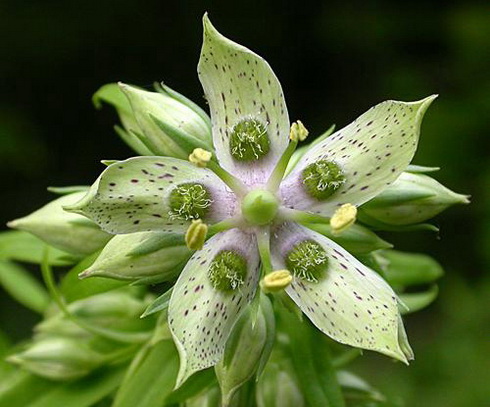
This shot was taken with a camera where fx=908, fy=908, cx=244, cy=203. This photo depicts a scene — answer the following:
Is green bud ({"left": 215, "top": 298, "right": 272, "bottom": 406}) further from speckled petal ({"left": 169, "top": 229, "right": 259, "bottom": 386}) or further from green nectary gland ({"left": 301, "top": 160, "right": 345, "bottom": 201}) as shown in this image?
green nectary gland ({"left": 301, "top": 160, "right": 345, "bottom": 201})

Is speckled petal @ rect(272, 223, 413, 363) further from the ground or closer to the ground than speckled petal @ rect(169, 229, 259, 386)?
closer to the ground

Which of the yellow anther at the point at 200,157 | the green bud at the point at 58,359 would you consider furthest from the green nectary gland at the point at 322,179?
the green bud at the point at 58,359

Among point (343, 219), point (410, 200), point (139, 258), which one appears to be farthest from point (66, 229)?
point (410, 200)

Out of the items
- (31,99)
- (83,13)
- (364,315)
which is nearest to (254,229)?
(364,315)

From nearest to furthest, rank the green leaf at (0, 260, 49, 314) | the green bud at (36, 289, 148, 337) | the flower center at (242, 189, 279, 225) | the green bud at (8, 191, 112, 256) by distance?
the flower center at (242, 189, 279, 225)
the green bud at (8, 191, 112, 256)
the green bud at (36, 289, 148, 337)
the green leaf at (0, 260, 49, 314)

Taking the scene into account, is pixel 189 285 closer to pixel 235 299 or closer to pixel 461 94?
pixel 235 299

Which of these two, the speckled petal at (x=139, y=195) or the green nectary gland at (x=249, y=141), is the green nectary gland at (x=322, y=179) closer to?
the green nectary gland at (x=249, y=141)

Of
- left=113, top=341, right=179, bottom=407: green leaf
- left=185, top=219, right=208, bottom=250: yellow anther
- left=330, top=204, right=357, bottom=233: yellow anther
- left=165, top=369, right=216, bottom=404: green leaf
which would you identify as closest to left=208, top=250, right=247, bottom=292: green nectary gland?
left=185, top=219, right=208, bottom=250: yellow anther
